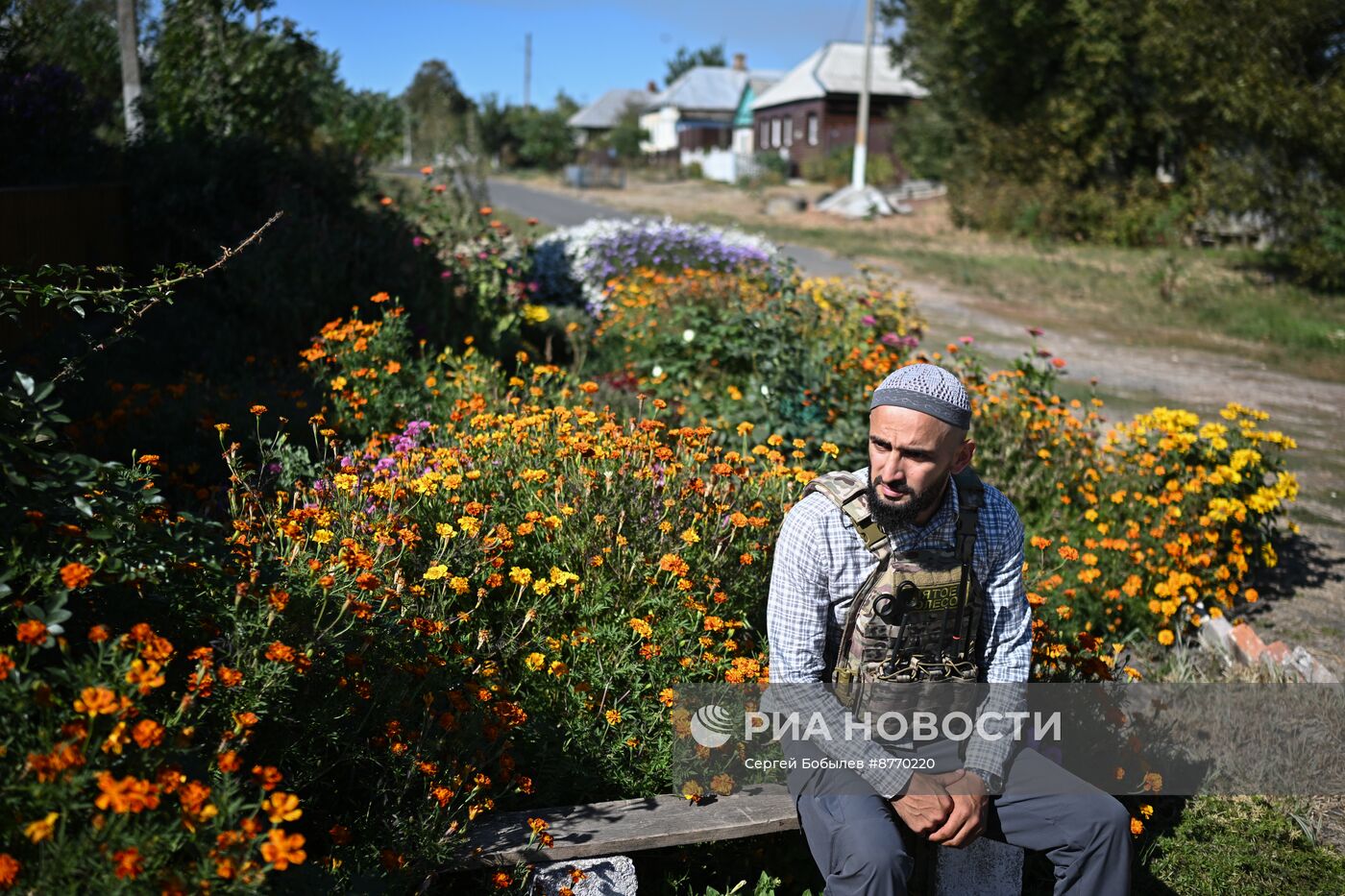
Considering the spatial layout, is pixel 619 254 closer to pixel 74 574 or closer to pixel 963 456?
pixel 963 456

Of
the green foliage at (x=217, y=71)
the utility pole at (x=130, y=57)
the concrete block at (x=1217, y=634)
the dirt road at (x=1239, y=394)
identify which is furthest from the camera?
the green foliage at (x=217, y=71)

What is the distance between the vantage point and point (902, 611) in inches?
108

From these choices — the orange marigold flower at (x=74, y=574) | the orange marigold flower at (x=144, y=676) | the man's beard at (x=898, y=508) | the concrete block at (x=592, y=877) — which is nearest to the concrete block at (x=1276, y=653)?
the man's beard at (x=898, y=508)

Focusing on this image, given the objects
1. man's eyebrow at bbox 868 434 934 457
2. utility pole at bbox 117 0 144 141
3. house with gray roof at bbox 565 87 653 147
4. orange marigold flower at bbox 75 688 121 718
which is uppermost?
house with gray roof at bbox 565 87 653 147

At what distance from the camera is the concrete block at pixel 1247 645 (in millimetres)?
4609

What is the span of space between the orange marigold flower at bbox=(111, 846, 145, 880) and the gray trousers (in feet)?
5.05

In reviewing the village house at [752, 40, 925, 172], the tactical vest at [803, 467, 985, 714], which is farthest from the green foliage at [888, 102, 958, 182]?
the tactical vest at [803, 467, 985, 714]

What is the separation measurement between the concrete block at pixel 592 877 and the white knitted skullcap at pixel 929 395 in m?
1.33

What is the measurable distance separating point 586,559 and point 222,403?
102 inches

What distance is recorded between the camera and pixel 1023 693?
9.39 feet

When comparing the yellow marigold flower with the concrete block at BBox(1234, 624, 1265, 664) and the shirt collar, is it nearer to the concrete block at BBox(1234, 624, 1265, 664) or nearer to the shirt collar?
the shirt collar

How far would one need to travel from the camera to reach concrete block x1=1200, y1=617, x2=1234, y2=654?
4754 millimetres

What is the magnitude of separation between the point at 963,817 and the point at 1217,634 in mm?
2833

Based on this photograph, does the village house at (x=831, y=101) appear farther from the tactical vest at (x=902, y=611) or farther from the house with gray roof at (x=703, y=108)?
the tactical vest at (x=902, y=611)
